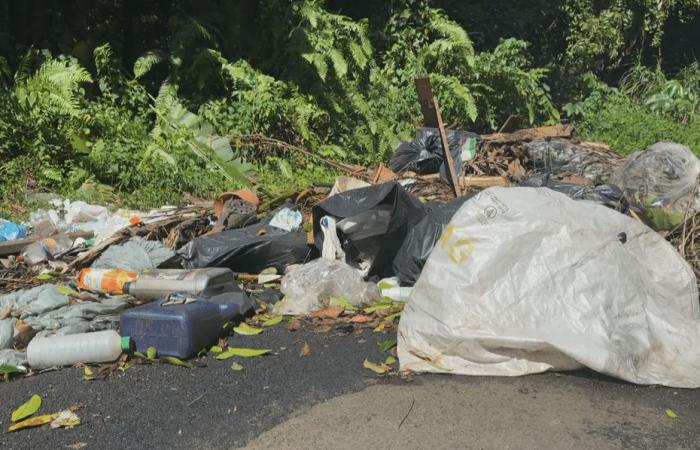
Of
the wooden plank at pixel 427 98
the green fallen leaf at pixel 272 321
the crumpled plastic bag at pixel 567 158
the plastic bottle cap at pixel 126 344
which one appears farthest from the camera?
the wooden plank at pixel 427 98

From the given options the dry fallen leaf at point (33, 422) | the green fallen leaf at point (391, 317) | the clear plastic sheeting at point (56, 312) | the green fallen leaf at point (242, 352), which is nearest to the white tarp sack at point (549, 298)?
the green fallen leaf at point (391, 317)

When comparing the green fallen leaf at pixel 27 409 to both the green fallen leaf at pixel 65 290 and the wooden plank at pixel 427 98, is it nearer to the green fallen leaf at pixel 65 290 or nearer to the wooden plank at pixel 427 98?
the green fallen leaf at pixel 65 290

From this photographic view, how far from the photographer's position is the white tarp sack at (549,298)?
3.67 meters

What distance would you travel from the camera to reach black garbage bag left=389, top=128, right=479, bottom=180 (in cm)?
823

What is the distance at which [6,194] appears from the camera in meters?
7.79

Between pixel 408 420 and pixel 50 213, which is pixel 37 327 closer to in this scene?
pixel 408 420

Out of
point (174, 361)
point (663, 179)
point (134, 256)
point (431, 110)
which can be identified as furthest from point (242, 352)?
point (431, 110)

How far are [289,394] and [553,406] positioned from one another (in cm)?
129

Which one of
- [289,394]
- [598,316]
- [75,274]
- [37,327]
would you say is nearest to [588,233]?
[598,316]

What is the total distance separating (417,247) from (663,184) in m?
2.63

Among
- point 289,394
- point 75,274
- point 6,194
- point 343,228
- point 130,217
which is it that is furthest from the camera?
point 6,194

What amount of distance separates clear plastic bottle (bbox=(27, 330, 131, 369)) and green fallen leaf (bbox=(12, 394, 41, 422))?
44cm

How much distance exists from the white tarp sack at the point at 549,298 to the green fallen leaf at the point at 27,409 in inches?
73.6

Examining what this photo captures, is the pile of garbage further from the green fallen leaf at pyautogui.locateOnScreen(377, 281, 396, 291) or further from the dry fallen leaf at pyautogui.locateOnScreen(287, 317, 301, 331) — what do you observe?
the dry fallen leaf at pyautogui.locateOnScreen(287, 317, 301, 331)
